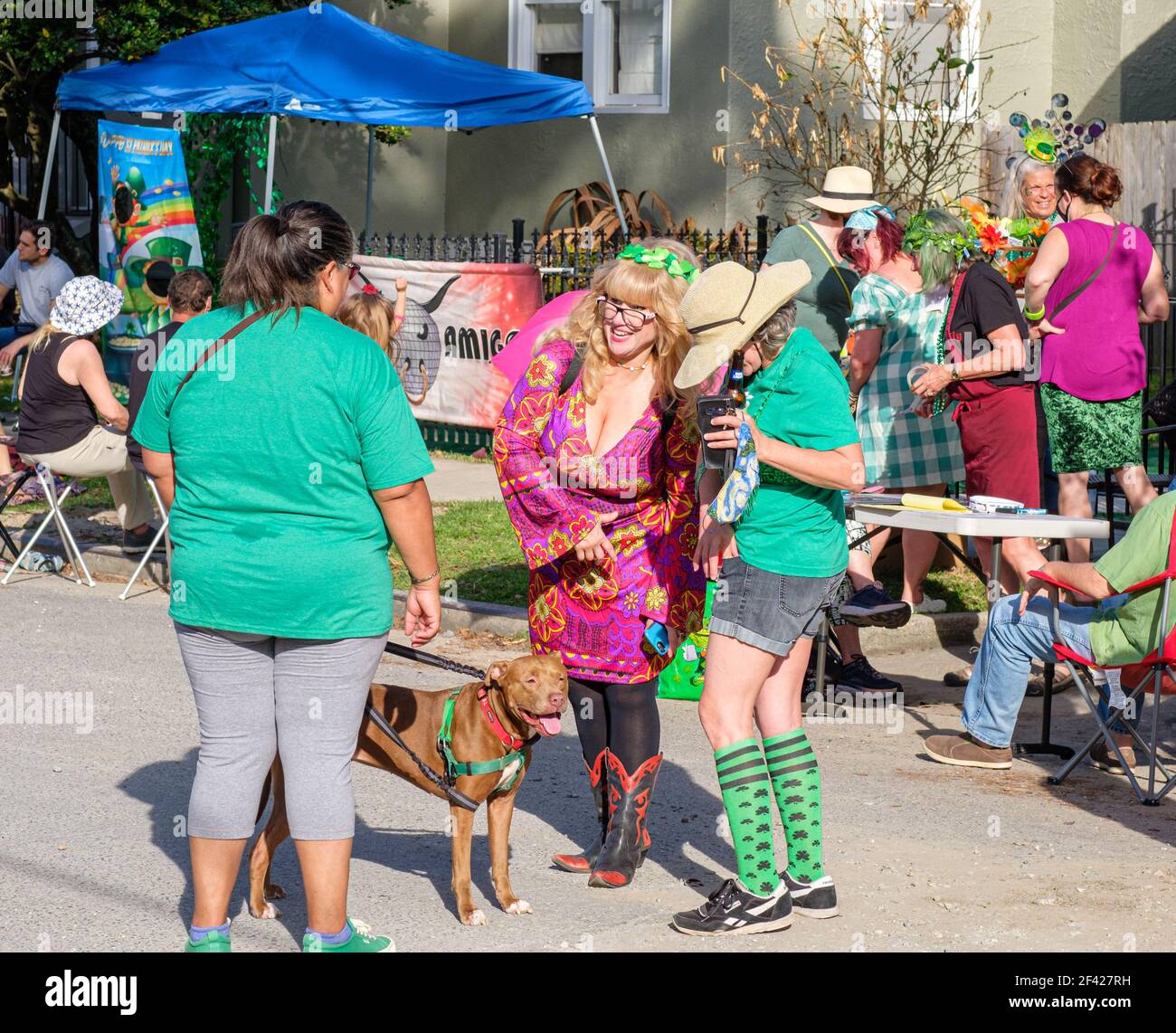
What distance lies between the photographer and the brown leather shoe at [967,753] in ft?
21.6

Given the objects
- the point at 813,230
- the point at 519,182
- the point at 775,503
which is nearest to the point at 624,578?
the point at 775,503

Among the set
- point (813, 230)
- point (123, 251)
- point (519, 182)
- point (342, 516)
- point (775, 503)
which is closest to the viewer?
point (342, 516)

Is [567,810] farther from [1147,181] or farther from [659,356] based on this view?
[1147,181]

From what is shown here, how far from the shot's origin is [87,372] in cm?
988

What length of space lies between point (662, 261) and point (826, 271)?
2859 mm

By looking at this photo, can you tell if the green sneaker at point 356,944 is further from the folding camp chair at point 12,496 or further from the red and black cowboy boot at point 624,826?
the folding camp chair at point 12,496

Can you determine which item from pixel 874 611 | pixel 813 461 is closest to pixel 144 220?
pixel 874 611

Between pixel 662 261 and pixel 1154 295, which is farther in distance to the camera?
pixel 1154 295

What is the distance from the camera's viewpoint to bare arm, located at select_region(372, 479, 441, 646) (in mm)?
4160

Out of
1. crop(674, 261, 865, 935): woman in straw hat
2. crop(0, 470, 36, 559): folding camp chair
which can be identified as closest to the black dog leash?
crop(674, 261, 865, 935): woman in straw hat

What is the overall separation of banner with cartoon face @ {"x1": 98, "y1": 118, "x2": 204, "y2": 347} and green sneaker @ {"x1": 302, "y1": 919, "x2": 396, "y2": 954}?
11.9 metres

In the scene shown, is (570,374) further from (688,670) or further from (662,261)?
(688,670)

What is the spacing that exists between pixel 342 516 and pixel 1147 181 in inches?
528
